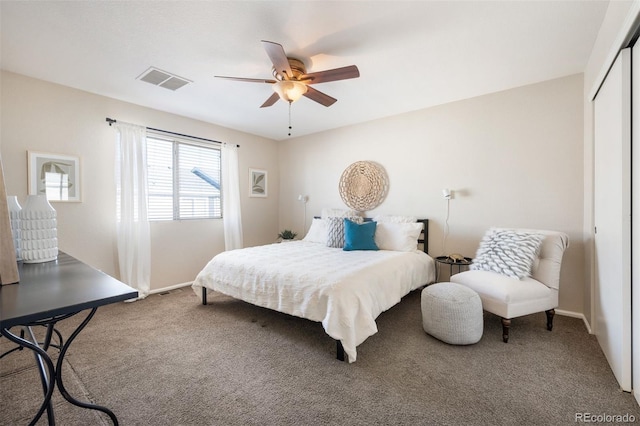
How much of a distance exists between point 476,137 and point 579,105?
3.06ft

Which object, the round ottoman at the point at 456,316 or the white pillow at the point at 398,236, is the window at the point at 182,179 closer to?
the white pillow at the point at 398,236

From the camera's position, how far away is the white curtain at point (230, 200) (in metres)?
4.48

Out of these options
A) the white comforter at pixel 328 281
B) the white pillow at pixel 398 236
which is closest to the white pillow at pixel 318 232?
the white comforter at pixel 328 281

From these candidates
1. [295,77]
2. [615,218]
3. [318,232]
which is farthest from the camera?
[318,232]

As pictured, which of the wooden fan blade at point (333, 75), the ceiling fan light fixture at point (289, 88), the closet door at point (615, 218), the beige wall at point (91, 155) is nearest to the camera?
the closet door at point (615, 218)

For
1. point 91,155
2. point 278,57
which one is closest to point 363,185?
point 278,57

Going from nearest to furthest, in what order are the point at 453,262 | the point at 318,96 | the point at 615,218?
the point at 615,218 < the point at 318,96 < the point at 453,262

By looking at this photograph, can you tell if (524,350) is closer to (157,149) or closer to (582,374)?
(582,374)

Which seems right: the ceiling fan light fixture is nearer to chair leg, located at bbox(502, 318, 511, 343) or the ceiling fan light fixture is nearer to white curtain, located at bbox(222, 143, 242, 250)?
white curtain, located at bbox(222, 143, 242, 250)

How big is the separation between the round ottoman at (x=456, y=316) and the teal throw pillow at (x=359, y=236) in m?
1.21

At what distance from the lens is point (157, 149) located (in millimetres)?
3803

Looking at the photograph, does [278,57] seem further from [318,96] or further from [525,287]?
[525,287]

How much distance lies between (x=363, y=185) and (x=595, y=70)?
2691 mm

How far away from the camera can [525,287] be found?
2320 mm
